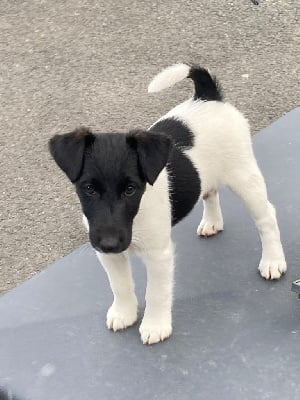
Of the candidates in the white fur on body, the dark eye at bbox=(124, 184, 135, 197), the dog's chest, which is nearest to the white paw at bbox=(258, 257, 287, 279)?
the white fur on body

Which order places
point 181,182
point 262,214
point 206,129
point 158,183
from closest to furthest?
point 158,183 → point 181,182 → point 206,129 → point 262,214

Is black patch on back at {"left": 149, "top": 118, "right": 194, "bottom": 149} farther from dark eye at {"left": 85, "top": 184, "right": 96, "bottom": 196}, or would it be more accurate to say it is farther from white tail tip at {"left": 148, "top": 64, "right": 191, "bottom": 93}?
dark eye at {"left": 85, "top": 184, "right": 96, "bottom": 196}

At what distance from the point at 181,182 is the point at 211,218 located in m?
0.59

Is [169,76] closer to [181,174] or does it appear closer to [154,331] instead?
[181,174]

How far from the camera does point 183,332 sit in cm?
252

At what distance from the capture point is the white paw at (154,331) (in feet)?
8.05

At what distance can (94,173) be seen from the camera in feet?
6.51

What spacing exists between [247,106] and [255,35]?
1091 millimetres

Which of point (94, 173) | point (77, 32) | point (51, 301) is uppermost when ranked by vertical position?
point (94, 173)

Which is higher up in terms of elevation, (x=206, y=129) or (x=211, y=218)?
(x=206, y=129)

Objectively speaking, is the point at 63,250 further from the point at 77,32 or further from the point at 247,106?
the point at 77,32

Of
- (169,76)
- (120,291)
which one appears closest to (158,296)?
(120,291)

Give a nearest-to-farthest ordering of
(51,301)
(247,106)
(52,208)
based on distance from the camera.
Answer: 1. (51,301)
2. (52,208)
3. (247,106)

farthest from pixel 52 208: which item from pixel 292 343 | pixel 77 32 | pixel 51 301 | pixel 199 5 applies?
pixel 199 5
